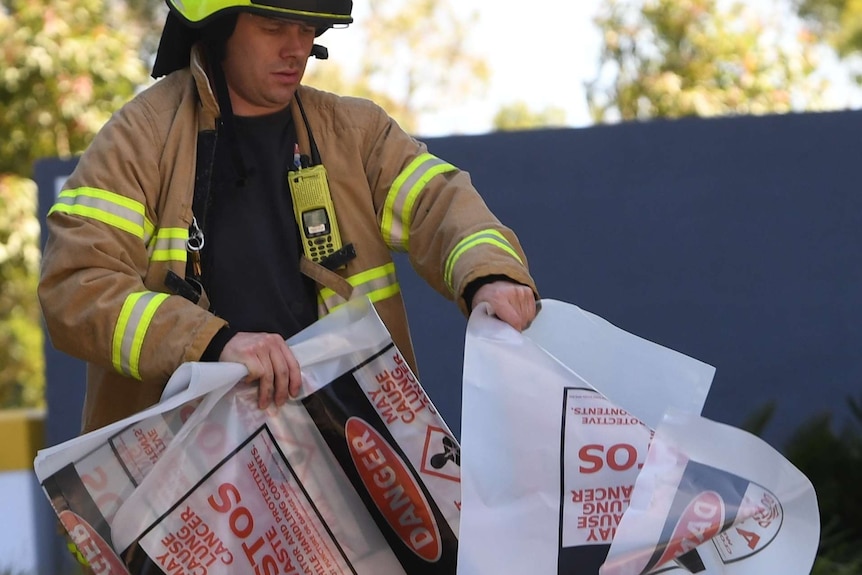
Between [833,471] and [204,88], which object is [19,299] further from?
[204,88]

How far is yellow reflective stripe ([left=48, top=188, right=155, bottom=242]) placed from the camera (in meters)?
2.23

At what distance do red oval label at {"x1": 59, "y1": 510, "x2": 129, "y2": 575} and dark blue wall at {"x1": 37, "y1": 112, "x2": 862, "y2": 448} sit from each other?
2.89m

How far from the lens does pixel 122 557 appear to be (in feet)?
7.02

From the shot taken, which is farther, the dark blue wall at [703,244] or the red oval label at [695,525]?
the dark blue wall at [703,244]

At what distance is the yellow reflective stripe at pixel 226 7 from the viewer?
7.55 ft

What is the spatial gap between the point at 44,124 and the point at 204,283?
7765mm

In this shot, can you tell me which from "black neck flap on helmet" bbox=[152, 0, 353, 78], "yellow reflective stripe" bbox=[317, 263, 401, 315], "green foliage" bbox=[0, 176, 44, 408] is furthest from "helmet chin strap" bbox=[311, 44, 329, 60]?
"green foliage" bbox=[0, 176, 44, 408]

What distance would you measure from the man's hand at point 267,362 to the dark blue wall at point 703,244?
2.82 m

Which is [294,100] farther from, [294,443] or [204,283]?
[294,443]

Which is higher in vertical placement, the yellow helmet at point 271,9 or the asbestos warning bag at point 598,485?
the yellow helmet at point 271,9

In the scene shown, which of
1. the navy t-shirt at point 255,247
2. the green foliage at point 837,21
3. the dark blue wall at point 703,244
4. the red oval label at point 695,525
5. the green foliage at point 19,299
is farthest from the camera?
the green foliage at point 837,21

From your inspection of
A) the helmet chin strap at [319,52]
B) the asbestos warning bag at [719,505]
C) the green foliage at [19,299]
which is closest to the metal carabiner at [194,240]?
the helmet chin strap at [319,52]

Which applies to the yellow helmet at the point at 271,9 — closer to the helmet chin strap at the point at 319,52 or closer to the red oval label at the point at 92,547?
the helmet chin strap at the point at 319,52

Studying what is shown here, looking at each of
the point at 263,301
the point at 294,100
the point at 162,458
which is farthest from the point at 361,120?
the point at 162,458
